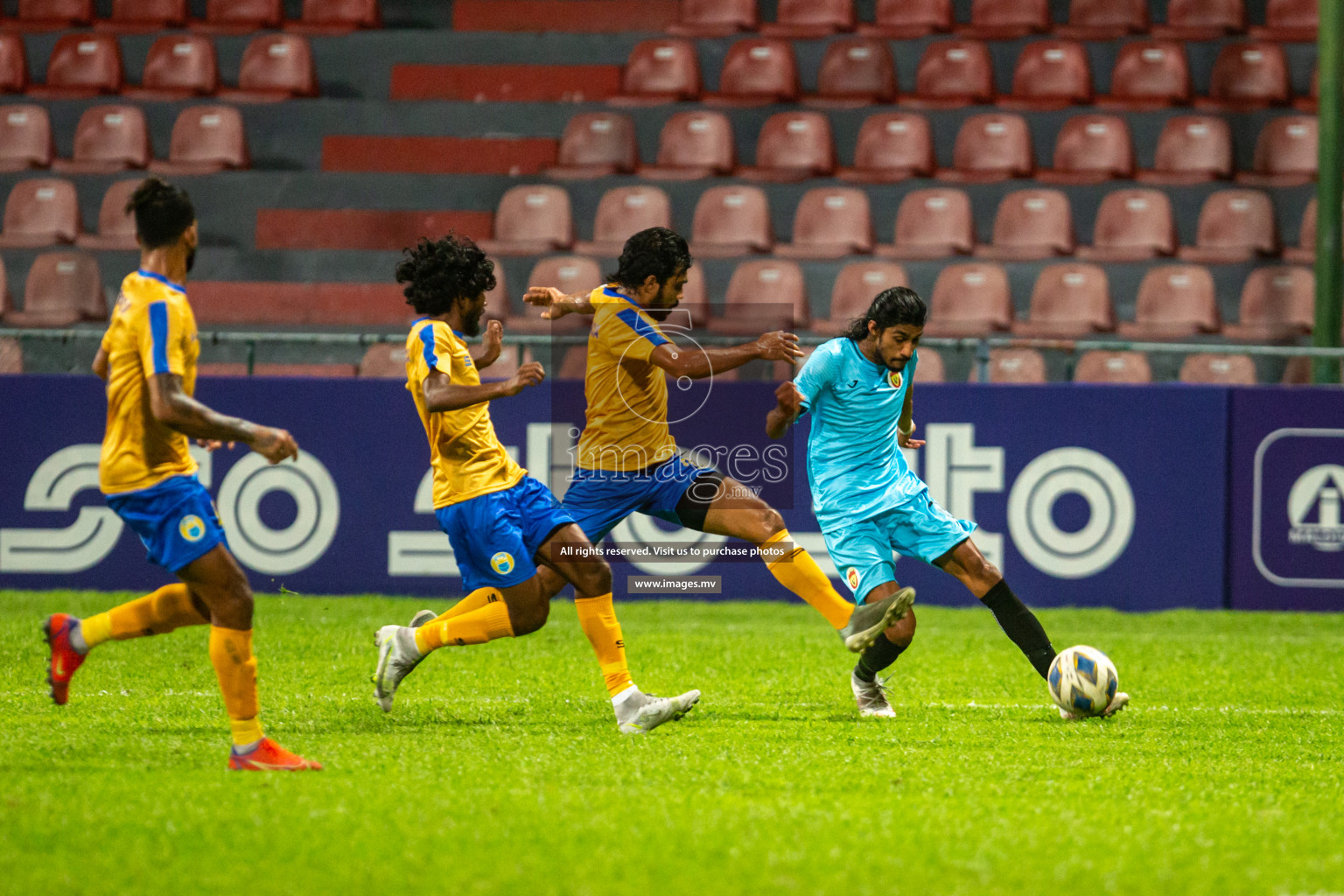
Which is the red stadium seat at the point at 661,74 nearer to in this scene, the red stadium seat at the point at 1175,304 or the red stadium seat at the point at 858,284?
the red stadium seat at the point at 858,284

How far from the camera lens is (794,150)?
1492 cm

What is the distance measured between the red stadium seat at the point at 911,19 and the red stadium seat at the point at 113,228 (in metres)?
8.29

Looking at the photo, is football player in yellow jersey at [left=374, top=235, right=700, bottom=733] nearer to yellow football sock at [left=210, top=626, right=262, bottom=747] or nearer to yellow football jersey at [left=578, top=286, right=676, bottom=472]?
yellow football jersey at [left=578, top=286, right=676, bottom=472]

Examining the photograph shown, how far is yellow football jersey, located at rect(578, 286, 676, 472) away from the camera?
20.1 ft

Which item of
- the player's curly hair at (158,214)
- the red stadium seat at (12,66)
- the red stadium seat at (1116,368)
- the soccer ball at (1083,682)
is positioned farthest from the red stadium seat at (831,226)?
the player's curly hair at (158,214)

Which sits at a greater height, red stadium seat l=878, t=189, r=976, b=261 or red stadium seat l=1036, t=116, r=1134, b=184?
red stadium seat l=1036, t=116, r=1134, b=184

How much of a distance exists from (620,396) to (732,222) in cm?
813

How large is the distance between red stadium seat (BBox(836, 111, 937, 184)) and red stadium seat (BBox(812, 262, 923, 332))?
1.92 meters

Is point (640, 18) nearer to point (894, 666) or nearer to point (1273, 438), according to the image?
point (1273, 438)

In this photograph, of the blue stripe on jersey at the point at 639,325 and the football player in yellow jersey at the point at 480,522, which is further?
the blue stripe on jersey at the point at 639,325

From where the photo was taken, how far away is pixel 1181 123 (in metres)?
14.9

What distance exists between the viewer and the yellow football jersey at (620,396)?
6.14 metres

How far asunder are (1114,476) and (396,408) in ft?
17.3

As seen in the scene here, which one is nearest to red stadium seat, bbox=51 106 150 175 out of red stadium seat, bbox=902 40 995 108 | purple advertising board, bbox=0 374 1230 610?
purple advertising board, bbox=0 374 1230 610
